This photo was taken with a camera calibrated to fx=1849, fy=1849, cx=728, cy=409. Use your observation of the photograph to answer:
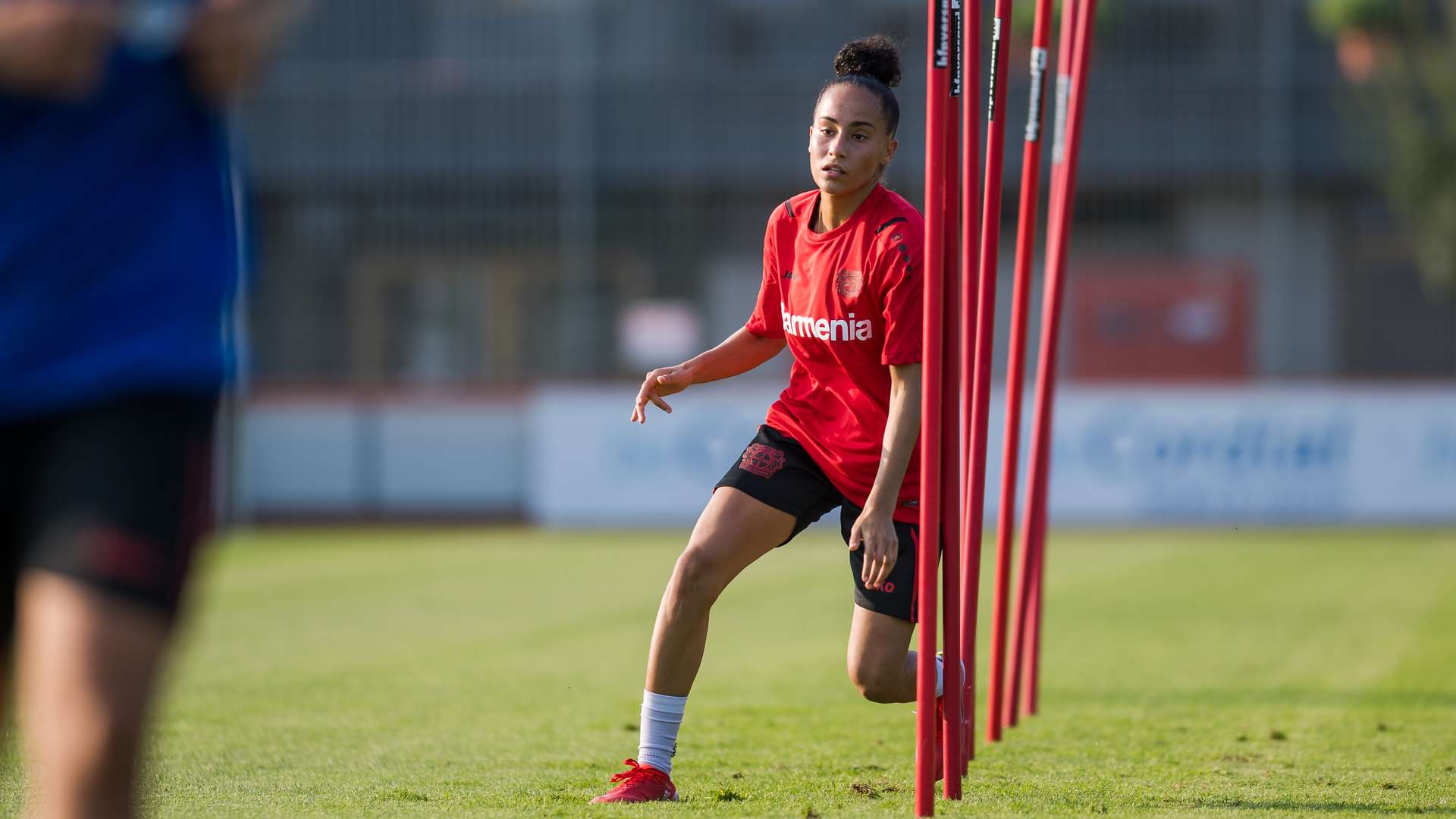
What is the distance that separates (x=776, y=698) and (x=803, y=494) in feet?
9.04

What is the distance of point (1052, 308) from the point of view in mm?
5891

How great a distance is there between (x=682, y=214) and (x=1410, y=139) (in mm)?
8296

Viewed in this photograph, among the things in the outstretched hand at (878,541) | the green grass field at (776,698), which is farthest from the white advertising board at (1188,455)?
the outstretched hand at (878,541)

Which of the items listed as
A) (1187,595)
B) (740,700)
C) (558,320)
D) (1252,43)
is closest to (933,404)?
(740,700)

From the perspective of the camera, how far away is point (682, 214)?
22.1m

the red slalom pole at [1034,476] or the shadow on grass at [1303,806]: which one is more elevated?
the red slalom pole at [1034,476]

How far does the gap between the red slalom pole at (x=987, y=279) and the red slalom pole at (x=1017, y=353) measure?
0.32 m

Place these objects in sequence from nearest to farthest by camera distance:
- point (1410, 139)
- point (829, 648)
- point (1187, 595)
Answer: point (829, 648), point (1187, 595), point (1410, 139)

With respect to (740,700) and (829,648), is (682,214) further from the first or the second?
(740,700)

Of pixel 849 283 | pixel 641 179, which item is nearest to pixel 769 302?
pixel 849 283

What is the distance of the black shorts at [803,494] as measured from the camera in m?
4.52

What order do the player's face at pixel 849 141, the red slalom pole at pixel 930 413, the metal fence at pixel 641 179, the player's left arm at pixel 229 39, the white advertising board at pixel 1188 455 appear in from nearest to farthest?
the player's left arm at pixel 229 39, the red slalom pole at pixel 930 413, the player's face at pixel 849 141, the white advertising board at pixel 1188 455, the metal fence at pixel 641 179

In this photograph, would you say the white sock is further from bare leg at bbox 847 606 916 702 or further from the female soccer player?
bare leg at bbox 847 606 916 702

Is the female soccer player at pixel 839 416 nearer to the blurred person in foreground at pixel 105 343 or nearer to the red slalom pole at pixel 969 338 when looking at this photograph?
the red slalom pole at pixel 969 338
